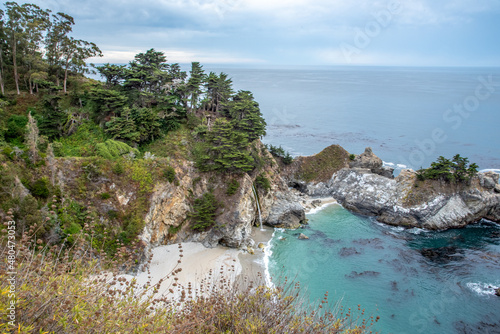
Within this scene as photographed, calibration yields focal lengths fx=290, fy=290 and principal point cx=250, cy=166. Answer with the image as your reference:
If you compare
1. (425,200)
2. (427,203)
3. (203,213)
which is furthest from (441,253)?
(203,213)

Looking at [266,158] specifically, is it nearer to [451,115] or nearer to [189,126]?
[189,126]

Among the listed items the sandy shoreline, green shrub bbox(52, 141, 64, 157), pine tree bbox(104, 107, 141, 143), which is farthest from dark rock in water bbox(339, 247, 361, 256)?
green shrub bbox(52, 141, 64, 157)

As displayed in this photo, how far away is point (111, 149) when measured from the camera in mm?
27109

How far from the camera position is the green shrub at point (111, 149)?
87.0 ft

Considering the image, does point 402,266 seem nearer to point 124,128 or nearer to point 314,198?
point 314,198

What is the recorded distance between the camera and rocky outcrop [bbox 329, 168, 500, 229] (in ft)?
118

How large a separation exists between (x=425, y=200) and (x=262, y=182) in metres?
21.2

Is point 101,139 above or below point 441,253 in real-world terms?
above

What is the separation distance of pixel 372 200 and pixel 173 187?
27.0m

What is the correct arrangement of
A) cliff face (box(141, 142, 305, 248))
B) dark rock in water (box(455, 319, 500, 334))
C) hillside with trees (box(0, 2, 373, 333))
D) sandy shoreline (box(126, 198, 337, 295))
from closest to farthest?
dark rock in water (box(455, 319, 500, 334)), hillside with trees (box(0, 2, 373, 333)), sandy shoreline (box(126, 198, 337, 295)), cliff face (box(141, 142, 305, 248))

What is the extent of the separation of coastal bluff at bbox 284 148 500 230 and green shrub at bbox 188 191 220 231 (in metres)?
21.6

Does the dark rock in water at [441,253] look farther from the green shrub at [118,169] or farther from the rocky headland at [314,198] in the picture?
the green shrub at [118,169]

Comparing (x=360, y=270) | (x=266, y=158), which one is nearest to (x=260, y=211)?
(x=266, y=158)

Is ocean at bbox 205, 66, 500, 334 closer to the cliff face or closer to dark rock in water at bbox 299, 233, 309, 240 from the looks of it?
dark rock in water at bbox 299, 233, 309, 240
